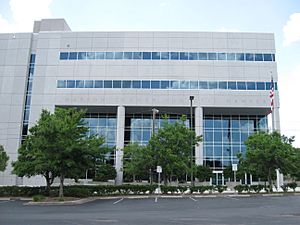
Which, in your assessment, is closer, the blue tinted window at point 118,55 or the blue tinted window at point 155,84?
the blue tinted window at point 155,84

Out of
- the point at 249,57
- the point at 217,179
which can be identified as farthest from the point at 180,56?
the point at 217,179

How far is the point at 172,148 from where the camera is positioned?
32188mm

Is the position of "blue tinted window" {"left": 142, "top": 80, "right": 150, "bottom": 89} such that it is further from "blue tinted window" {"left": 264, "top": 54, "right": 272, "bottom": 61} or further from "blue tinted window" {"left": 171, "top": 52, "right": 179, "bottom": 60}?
"blue tinted window" {"left": 264, "top": 54, "right": 272, "bottom": 61}

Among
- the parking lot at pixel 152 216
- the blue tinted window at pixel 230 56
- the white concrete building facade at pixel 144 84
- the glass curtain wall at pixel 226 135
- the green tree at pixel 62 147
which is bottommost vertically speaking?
the parking lot at pixel 152 216

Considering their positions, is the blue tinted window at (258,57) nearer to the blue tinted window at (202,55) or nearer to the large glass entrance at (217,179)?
the blue tinted window at (202,55)

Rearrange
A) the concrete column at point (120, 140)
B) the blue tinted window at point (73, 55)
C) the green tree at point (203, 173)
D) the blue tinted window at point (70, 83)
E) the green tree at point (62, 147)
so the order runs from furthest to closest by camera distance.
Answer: the blue tinted window at point (73, 55) → the blue tinted window at point (70, 83) → the concrete column at point (120, 140) → the green tree at point (203, 173) → the green tree at point (62, 147)

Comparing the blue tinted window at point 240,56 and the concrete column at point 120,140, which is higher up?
the blue tinted window at point 240,56

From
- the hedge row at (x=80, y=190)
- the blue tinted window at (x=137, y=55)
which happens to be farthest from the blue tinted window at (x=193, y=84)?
the hedge row at (x=80, y=190)

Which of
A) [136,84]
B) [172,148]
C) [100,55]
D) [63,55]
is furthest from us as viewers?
[63,55]

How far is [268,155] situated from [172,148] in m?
9.63

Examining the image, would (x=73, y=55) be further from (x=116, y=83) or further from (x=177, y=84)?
(x=177, y=84)

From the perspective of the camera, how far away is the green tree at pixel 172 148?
31.3 metres

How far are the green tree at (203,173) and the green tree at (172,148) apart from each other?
10.1m

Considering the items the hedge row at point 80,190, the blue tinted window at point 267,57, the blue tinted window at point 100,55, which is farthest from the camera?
the blue tinted window at point 100,55
